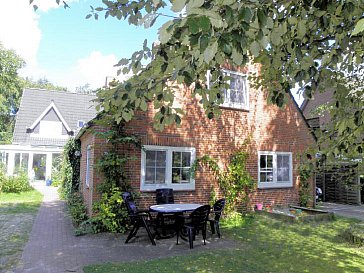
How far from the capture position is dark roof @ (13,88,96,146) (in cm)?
2573

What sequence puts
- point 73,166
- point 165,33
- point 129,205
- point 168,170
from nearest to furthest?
point 165,33 → point 129,205 → point 168,170 → point 73,166

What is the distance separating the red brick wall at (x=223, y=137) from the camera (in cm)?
938

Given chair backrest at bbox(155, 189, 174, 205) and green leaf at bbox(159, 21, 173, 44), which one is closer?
green leaf at bbox(159, 21, 173, 44)

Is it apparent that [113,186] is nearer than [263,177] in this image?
Yes

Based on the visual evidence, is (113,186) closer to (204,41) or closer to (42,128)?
(204,41)

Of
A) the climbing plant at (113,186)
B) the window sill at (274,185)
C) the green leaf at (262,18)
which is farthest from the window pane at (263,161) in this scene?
the green leaf at (262,18)

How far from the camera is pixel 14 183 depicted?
1733 cm

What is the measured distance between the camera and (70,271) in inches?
214

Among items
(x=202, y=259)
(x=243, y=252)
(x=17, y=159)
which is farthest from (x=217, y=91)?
(x=17, y=159)

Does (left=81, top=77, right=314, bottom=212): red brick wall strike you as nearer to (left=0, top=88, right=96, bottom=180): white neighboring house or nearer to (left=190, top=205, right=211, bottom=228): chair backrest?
(left=190, top=205, right=211, bottom=228): chair backrest

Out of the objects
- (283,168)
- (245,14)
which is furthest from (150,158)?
(245,14)

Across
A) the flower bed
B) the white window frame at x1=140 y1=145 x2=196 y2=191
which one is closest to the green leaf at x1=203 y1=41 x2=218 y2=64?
the white window frame at x1=140 y1=145 x2=196 y2=191

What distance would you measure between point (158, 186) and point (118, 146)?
1834mm

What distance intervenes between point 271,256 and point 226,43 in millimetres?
6106
